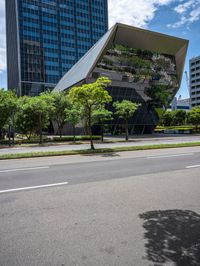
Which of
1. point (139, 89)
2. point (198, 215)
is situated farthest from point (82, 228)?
point (139, 89)

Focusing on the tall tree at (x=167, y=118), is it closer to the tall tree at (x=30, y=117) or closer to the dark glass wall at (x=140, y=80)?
the dark glass wall at (x=140, y=80)

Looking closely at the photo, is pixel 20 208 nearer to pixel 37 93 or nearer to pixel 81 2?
pixel 37 93

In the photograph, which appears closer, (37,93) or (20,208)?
(20,208)

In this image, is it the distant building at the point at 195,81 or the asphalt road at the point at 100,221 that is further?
the distant building at the point at 195,81

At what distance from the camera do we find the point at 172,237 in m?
4.04

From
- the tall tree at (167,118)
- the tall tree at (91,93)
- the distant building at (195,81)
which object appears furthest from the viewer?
the distant building at (195,81)

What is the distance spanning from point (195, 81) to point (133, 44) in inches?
3626

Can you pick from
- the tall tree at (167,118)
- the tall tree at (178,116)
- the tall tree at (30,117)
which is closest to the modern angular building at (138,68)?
the tall tree at (30,117)

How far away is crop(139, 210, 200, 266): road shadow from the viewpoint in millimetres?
3396

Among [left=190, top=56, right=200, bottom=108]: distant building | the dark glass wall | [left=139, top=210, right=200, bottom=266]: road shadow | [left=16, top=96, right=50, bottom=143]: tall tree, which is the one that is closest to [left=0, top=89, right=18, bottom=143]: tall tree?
[left=16, top=96, right=50, bottom=143]: tall tree

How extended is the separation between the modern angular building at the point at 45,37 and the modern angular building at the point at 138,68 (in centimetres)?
5044

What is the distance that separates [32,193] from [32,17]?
108 metres

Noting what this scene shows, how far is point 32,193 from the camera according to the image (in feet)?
22.5

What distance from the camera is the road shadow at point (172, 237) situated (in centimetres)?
340
